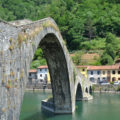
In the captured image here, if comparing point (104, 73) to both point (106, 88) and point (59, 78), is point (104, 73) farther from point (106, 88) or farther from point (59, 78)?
point (59, 78)

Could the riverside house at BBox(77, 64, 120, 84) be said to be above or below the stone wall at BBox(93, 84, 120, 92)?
above

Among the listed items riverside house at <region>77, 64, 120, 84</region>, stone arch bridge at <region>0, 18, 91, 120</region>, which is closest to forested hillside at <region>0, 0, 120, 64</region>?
riverside house at <region>77, 64, 120, 84</region>

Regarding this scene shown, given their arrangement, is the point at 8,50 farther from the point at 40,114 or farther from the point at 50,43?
the point at 40,114

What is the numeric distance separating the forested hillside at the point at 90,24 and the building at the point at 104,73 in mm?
4419

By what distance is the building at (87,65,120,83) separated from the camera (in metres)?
62.9

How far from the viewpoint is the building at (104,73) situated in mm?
62906

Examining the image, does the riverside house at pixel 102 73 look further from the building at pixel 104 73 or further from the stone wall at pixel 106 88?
the stone wall at pixel 106 88

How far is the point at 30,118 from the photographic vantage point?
28297mm

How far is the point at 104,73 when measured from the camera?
211 ft

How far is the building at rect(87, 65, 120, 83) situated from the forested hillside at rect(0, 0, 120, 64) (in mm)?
4419

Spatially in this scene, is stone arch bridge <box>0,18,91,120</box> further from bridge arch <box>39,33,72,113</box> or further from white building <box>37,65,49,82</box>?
white building <box>37,65,49,82</box>

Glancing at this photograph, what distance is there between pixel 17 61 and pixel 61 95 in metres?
15.5

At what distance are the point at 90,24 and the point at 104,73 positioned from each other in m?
26.2

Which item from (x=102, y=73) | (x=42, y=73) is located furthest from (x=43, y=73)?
(x=102, y=73)
